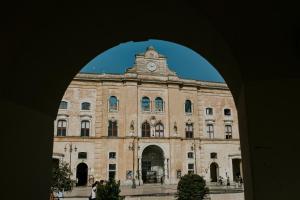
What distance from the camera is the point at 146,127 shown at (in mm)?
36562

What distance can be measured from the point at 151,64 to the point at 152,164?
Answer: 40.1 feet

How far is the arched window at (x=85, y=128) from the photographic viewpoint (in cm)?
3531

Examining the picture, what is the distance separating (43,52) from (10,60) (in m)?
0.43

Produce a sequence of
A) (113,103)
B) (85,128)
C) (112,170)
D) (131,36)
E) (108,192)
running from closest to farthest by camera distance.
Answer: (131,36) < (108,192) < (112,170) < (85,128) < (113,103)

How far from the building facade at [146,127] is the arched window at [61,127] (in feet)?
0.35

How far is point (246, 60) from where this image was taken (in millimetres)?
2947

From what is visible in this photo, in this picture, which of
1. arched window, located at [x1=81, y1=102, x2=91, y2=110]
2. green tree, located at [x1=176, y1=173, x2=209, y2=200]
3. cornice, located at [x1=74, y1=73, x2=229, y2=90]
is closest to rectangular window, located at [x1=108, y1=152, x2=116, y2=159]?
arched window, located at [x1=81, y1=102, x2=91, y2=110]

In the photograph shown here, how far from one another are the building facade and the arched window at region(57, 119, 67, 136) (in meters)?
0.11

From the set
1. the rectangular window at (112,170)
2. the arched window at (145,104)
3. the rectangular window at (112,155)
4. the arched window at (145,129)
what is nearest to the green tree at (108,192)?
the rectangular window at (112,170)

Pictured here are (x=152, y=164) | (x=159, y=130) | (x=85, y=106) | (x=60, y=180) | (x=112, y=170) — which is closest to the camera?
(x=60, y=180)

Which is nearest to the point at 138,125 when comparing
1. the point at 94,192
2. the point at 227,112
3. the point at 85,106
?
the point at 85,106

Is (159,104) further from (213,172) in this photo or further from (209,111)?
(213,172)

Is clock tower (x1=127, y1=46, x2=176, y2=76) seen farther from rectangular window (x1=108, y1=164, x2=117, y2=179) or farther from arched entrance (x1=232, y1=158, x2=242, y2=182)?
arched entrance (x1=232, y1=158, x2=242, y2=182)

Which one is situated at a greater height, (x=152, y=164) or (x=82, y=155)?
(x=82, y=155)
